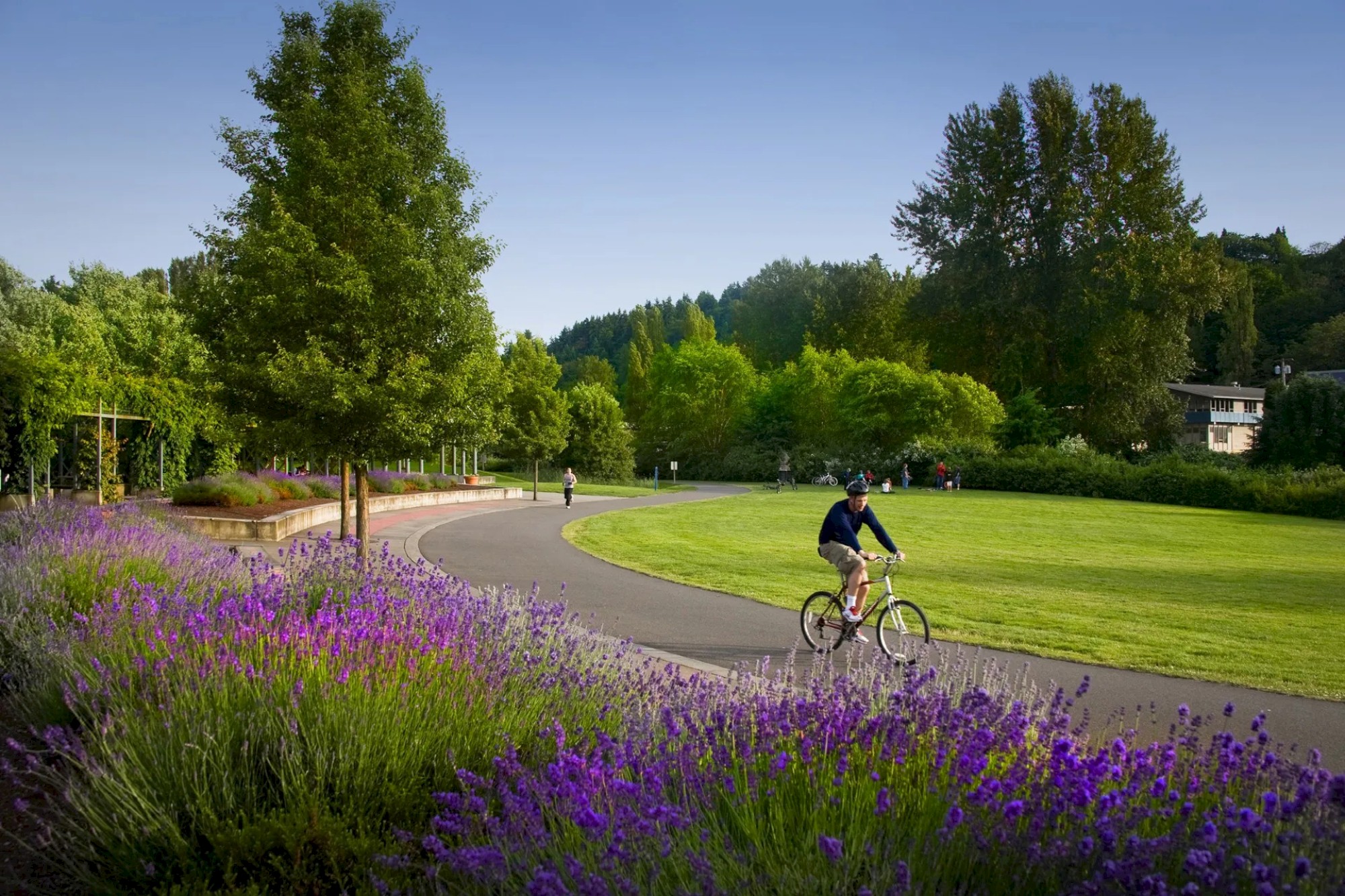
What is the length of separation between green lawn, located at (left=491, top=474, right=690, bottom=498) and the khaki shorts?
3781 centimetres

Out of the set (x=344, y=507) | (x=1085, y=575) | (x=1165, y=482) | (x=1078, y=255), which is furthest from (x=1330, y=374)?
(x=344, y=507)

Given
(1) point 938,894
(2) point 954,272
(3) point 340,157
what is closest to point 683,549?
(3) point 340,157

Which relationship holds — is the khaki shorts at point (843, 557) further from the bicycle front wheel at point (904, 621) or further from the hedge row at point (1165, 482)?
the hedge row at point (1165, 482)

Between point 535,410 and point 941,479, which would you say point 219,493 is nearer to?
point 535,410

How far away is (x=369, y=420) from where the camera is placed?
15.3m

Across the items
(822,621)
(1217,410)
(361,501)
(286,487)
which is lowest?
(822,621)

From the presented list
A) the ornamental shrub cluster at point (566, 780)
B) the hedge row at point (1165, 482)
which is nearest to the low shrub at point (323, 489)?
the ornamental shrub cluster at point (566, 780)

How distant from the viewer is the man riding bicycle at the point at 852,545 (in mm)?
9320

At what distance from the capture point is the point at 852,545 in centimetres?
951

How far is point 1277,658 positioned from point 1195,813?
8636 mm

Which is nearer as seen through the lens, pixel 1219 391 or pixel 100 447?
pixel 100 447

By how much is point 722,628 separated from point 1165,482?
140ft

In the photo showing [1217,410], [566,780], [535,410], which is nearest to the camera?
[566,780]

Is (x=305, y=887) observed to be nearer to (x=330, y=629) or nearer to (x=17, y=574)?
(x=330, y=629)
